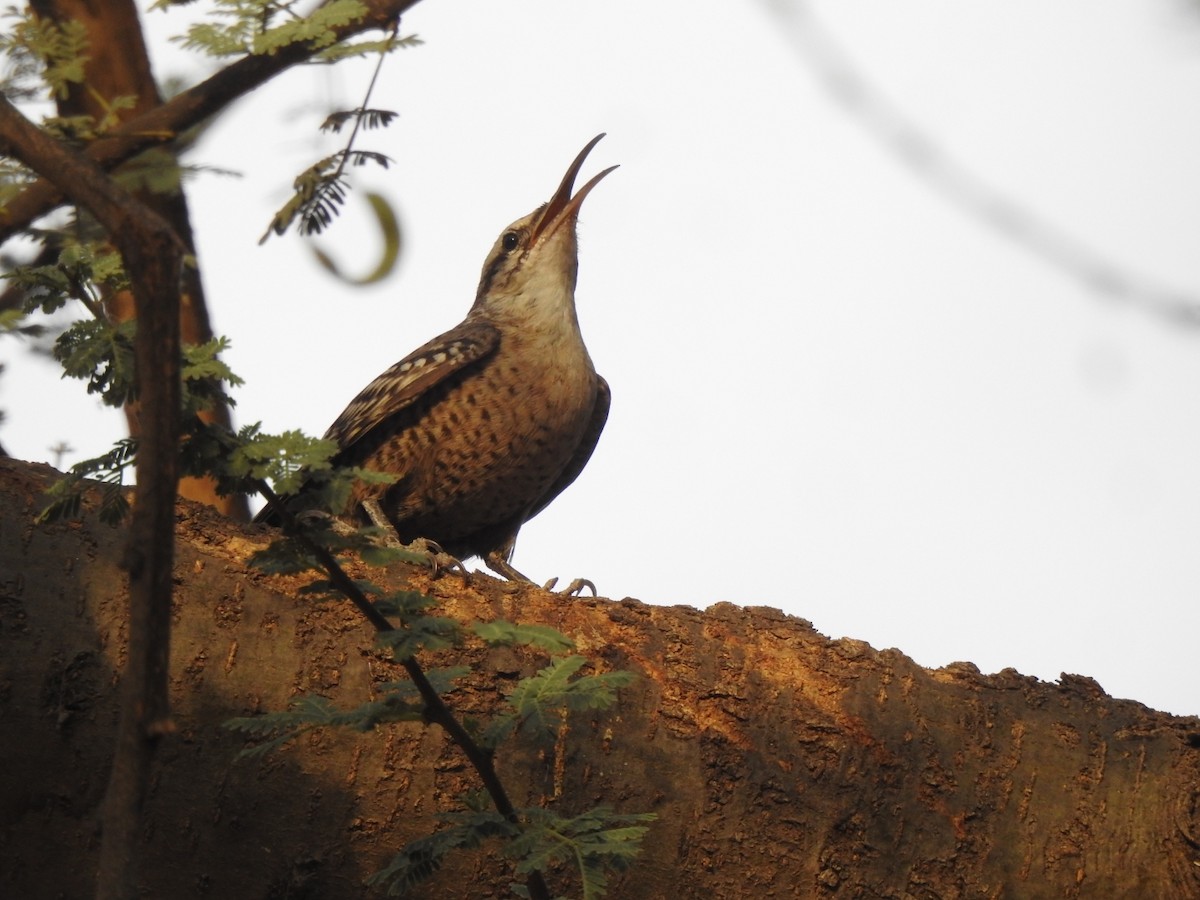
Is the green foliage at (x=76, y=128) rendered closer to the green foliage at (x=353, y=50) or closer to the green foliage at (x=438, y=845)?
the green foliage at (x=353, y=50)

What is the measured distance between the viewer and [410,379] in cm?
622

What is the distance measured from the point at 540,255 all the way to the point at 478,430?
1.48 meters

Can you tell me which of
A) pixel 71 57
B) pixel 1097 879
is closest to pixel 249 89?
pixel 71 57

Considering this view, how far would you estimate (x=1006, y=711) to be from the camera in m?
3.58

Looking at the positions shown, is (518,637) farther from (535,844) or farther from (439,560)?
(439,560)

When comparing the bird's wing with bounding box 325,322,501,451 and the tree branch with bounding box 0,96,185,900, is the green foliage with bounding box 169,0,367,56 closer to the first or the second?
the tree branch with bounding box 0,96,185,900

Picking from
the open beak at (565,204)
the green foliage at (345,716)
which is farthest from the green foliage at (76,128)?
the open beak at (565,204)

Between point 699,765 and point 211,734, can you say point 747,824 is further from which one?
point 211,734

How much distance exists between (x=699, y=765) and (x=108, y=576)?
138 cm

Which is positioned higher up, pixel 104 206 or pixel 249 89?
pixel 249 89

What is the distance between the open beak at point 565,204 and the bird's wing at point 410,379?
102 centimetres

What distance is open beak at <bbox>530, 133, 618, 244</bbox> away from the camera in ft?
24.4

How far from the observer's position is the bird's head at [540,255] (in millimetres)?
7203

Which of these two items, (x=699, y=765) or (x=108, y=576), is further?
(x=699, y=765)
